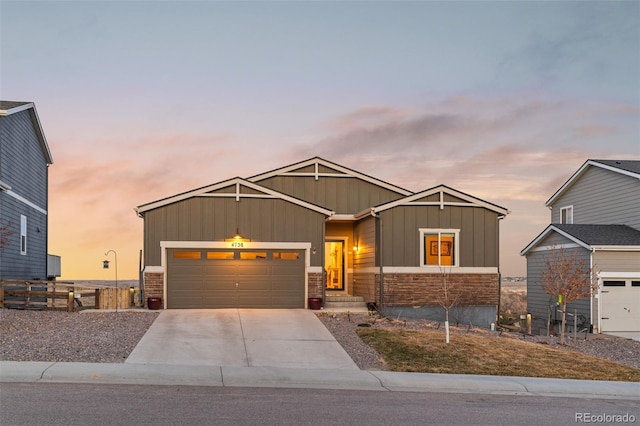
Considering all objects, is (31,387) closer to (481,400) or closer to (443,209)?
(481,400)

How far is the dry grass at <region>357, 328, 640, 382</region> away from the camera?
16641mm

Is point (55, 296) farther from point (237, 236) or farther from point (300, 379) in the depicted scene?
point (300, 379)

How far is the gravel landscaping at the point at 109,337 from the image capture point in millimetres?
16375

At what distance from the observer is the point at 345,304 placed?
88.8ft

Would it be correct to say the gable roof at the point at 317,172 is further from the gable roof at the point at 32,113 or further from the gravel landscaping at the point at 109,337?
the gable roof at the point at 32,113

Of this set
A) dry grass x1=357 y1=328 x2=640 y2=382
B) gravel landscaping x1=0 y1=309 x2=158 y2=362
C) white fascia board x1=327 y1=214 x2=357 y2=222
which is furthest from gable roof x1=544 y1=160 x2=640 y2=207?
gravel landscaping x1=0 y1=309 x2=158 y2=362

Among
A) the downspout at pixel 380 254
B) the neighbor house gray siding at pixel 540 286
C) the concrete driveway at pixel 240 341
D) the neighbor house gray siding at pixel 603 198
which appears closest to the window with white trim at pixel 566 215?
the neighbor house gray siding at pixel 603 198

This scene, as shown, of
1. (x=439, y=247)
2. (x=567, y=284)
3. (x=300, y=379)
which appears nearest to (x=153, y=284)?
(x=439, y=247)

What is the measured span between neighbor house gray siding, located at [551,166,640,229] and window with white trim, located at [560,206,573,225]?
21cm

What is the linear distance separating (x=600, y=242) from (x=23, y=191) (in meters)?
23.1

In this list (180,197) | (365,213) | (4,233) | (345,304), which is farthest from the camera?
(365,213)

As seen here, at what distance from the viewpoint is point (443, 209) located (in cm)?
2689

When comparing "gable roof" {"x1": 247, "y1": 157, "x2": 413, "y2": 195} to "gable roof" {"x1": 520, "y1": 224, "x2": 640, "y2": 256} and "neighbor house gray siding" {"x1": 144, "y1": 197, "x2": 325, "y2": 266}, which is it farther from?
"gable roof" {"x1": 520, "y1": 224, "x2": 640, "y2": 256}

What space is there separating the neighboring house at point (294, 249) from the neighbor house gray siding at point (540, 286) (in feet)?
12.3
